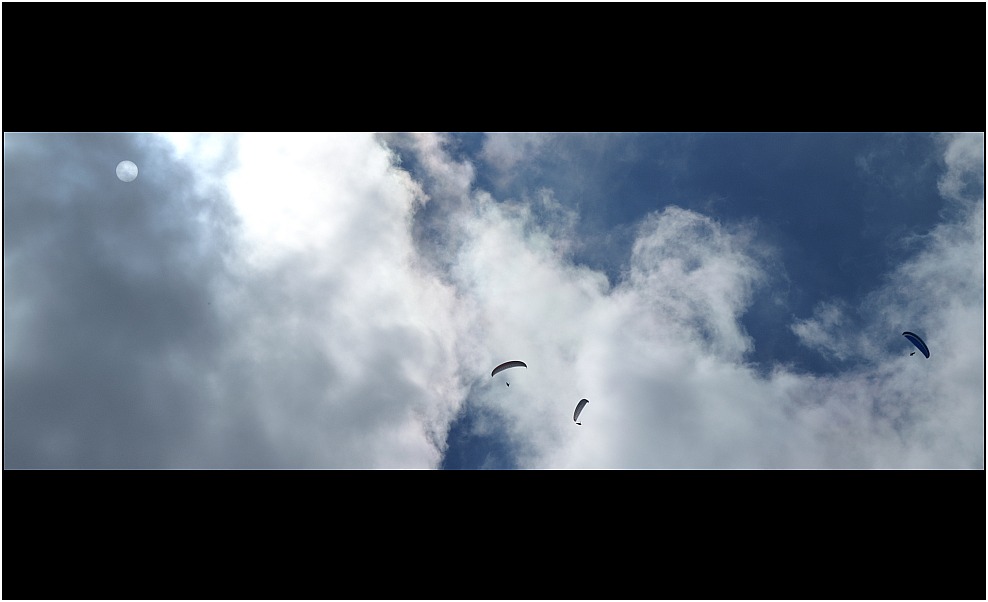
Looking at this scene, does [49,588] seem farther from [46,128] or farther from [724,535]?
[724,535]

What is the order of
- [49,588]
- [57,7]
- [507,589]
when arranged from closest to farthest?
[57,7] → [49,588] → [507,589]

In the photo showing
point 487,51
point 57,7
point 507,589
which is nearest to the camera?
point 57,7

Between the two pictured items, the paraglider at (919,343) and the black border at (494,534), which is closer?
the black border at (494,534)

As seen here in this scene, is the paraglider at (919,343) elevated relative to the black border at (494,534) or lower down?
elevated

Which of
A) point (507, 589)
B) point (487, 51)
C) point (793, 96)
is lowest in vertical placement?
point (507, 589)

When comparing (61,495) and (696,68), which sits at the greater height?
(696,68)

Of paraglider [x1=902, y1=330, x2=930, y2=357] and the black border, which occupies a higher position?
paraglider [x1=902, y1=330, x2=930, y2=357]

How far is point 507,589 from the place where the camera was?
15.7 meters

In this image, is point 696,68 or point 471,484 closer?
point 696,68

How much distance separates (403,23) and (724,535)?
18.2 metres

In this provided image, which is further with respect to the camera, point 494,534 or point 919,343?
point 919,343

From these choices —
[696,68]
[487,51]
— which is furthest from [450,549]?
[696,68]

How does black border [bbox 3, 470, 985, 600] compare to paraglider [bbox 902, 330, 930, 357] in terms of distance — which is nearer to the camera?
black border [bbox 3, 470, 985, 600]

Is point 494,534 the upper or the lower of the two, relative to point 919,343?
lower
